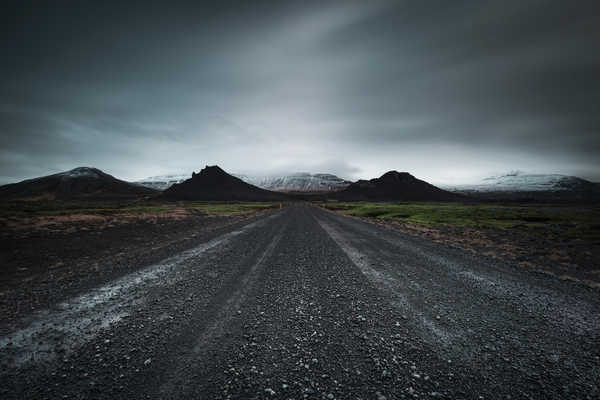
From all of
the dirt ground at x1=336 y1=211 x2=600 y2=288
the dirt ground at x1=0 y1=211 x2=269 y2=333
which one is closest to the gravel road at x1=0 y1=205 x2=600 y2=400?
the dirt ground at x1=0 y1=211 x2=269 y2=333

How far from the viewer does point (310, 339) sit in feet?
13.3

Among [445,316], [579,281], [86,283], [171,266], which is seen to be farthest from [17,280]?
[579,281]

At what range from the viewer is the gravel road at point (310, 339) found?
9.75 ft

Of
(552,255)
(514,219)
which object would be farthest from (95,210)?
(514,219)

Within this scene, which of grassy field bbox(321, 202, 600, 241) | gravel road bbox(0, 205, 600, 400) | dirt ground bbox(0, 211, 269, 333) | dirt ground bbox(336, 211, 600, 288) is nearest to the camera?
gravel road bbox(0, 205, 600, 400)

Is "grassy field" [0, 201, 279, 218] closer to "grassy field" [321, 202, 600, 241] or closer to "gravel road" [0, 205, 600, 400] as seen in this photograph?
"grassy field" [321, 202, 600, 241]

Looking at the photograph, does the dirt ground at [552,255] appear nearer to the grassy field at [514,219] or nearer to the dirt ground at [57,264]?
the grassy field at [514,219]

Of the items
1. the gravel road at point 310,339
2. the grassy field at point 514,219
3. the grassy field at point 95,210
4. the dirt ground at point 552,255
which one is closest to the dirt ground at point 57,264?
the gravel road at point 310,339

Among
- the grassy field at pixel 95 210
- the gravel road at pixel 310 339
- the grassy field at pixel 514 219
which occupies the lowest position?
the grassy field at pixel 514 219

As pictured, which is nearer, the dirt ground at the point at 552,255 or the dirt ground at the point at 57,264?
the dirt ground at the point at 57,264

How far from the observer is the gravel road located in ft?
9.75

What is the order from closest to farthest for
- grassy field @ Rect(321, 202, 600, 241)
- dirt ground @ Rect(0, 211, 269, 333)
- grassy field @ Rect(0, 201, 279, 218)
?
dirt ground @ Rect(0, 211, 269, 333) < grassy field @ Rect(321, 202, 600, 241) < grassy field @ Rect(0, 201, 279, 218)

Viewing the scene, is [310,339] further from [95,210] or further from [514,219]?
[95,210]

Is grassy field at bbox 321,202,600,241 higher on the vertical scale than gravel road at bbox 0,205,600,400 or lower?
lower
